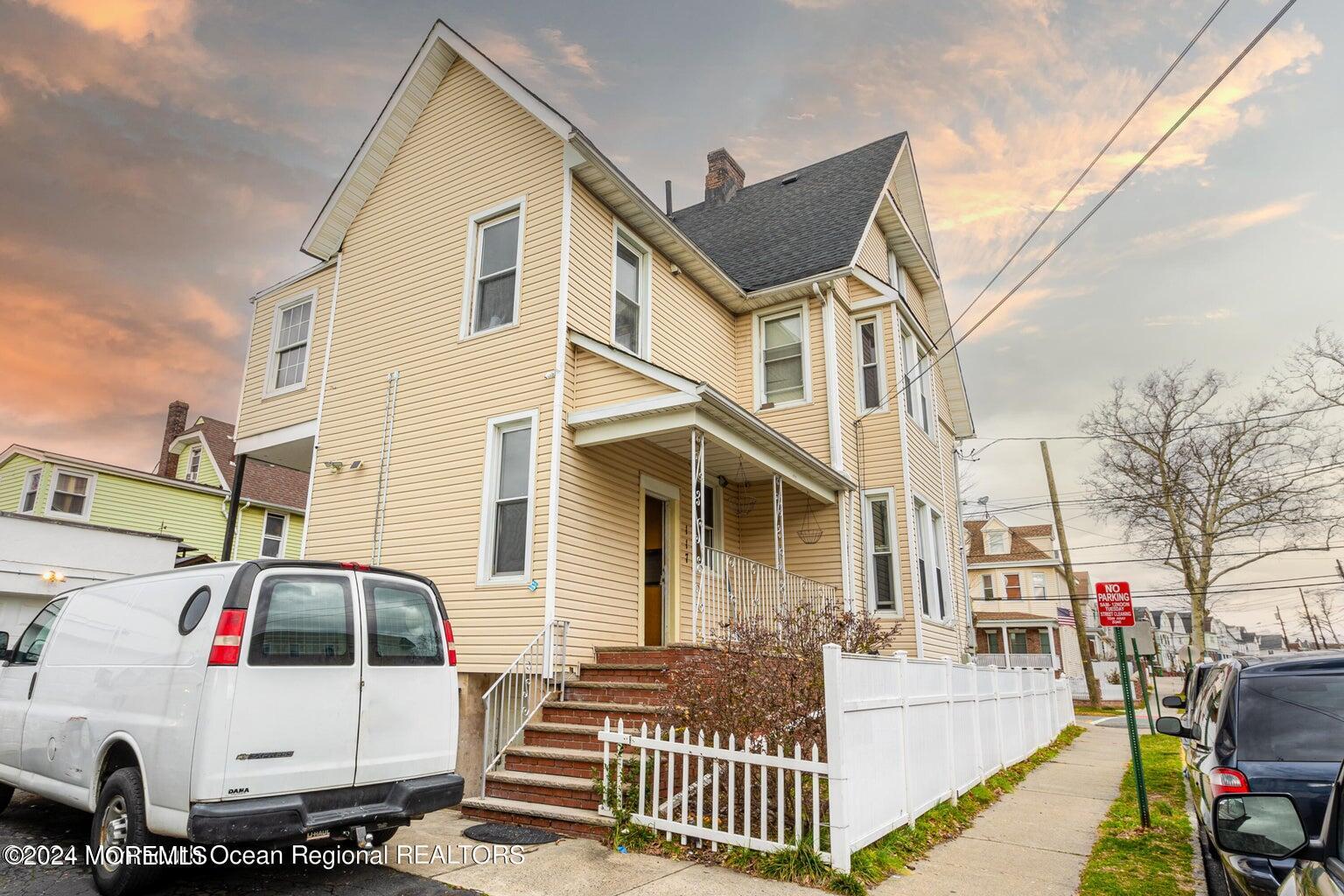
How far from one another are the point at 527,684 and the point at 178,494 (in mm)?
20638

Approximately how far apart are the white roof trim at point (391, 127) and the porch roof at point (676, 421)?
16.0 ft

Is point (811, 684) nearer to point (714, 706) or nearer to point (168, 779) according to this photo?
point (714, 706)

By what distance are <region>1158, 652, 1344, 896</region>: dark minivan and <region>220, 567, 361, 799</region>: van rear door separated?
16.0 feet

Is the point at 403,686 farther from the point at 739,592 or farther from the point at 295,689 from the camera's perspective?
the point at 739,592

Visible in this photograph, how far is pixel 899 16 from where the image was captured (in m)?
10.8

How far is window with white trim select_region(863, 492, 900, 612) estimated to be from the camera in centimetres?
1217

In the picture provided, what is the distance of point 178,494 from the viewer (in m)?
23.0

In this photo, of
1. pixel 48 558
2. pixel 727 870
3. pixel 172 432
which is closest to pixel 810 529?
pixel 727 870

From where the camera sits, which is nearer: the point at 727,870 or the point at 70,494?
the point at 727,870

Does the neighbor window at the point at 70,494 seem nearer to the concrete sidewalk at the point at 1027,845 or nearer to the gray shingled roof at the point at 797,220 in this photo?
the gray shingled roof at the point at 797,220

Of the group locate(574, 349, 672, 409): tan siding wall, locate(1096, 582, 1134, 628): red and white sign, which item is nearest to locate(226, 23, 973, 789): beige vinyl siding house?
locate(574, 349, 672, 409): tan siding wall

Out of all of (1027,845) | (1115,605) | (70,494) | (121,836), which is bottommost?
(1027,845)

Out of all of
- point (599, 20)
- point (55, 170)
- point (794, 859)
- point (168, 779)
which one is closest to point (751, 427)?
point (794, 859)

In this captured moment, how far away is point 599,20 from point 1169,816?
522 inches
